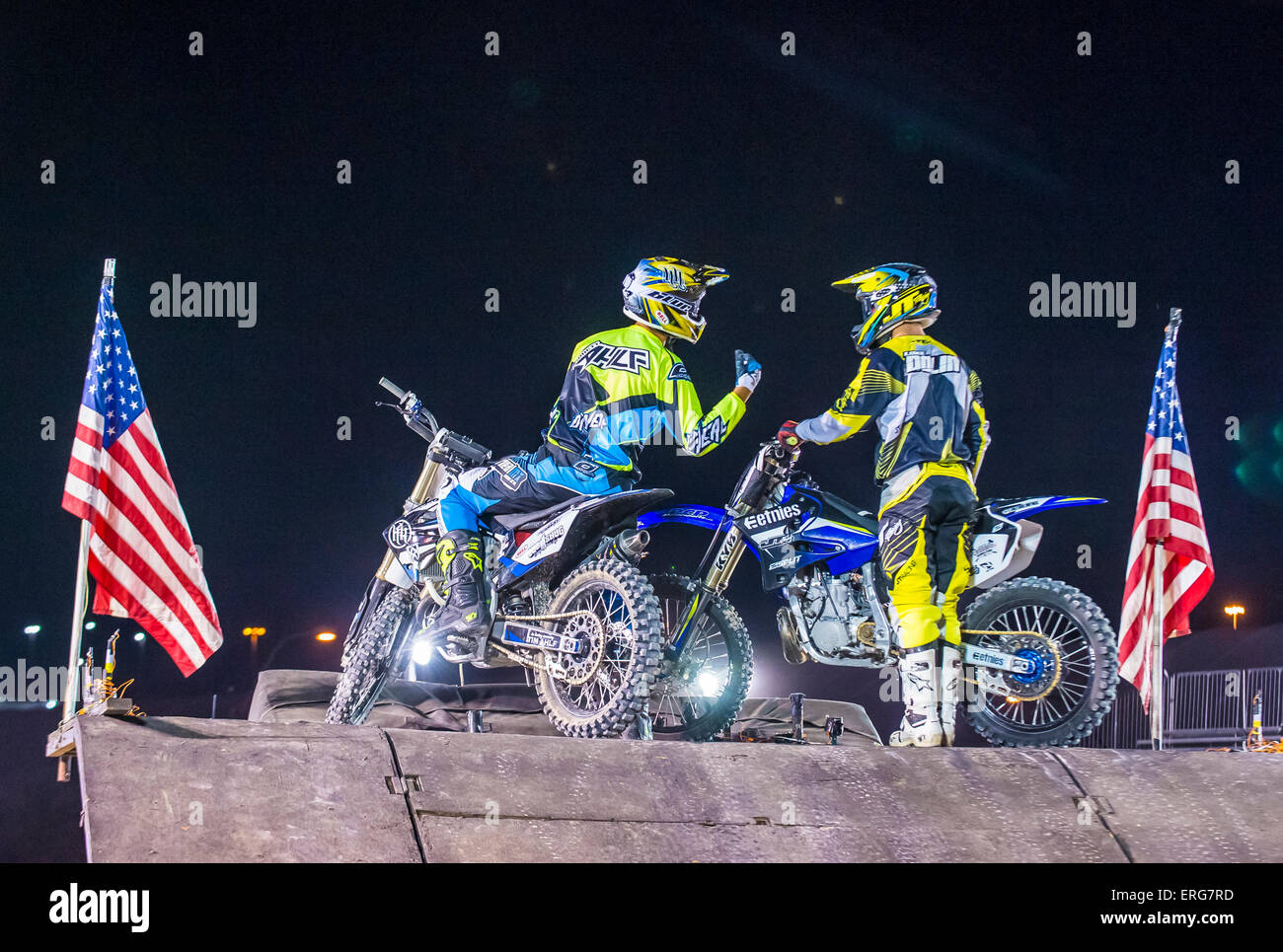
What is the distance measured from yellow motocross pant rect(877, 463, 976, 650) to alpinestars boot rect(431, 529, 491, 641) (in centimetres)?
242

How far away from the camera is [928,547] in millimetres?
7180

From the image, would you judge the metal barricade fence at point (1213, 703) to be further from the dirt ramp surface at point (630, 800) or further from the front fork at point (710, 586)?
the dirt ramp surface at point (630, 800)

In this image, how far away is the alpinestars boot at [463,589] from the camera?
7422 millimetres

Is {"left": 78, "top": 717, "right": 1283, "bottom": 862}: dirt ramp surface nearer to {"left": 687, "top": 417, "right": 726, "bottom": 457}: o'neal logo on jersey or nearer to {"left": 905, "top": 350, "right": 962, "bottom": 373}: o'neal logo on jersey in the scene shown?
{"left": 687, "top": 417, "right": 726, "bottom": 457}: o'neal logo on jersey

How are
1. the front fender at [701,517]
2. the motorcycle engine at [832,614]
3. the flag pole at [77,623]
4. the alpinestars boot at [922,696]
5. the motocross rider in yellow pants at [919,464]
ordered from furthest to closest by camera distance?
the front fender at [701,517]
the motorcycle engine at [832,614]
the motocross rider in yellow pants at [919,464]
the alpinestars boot at [922,696]
the flag pole at [77,623]

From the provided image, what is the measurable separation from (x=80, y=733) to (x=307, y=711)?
5472mm

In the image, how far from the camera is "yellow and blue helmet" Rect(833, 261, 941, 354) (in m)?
7.66

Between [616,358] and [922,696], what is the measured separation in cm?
269

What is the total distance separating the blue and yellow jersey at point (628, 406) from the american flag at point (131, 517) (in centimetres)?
241

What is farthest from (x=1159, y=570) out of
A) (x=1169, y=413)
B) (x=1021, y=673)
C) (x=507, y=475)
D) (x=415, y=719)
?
(x=415, y=719)

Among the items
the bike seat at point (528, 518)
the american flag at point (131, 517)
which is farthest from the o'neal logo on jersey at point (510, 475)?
the american flag at point (131, 517)

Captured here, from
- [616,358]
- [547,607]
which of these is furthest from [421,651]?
[616,358]
